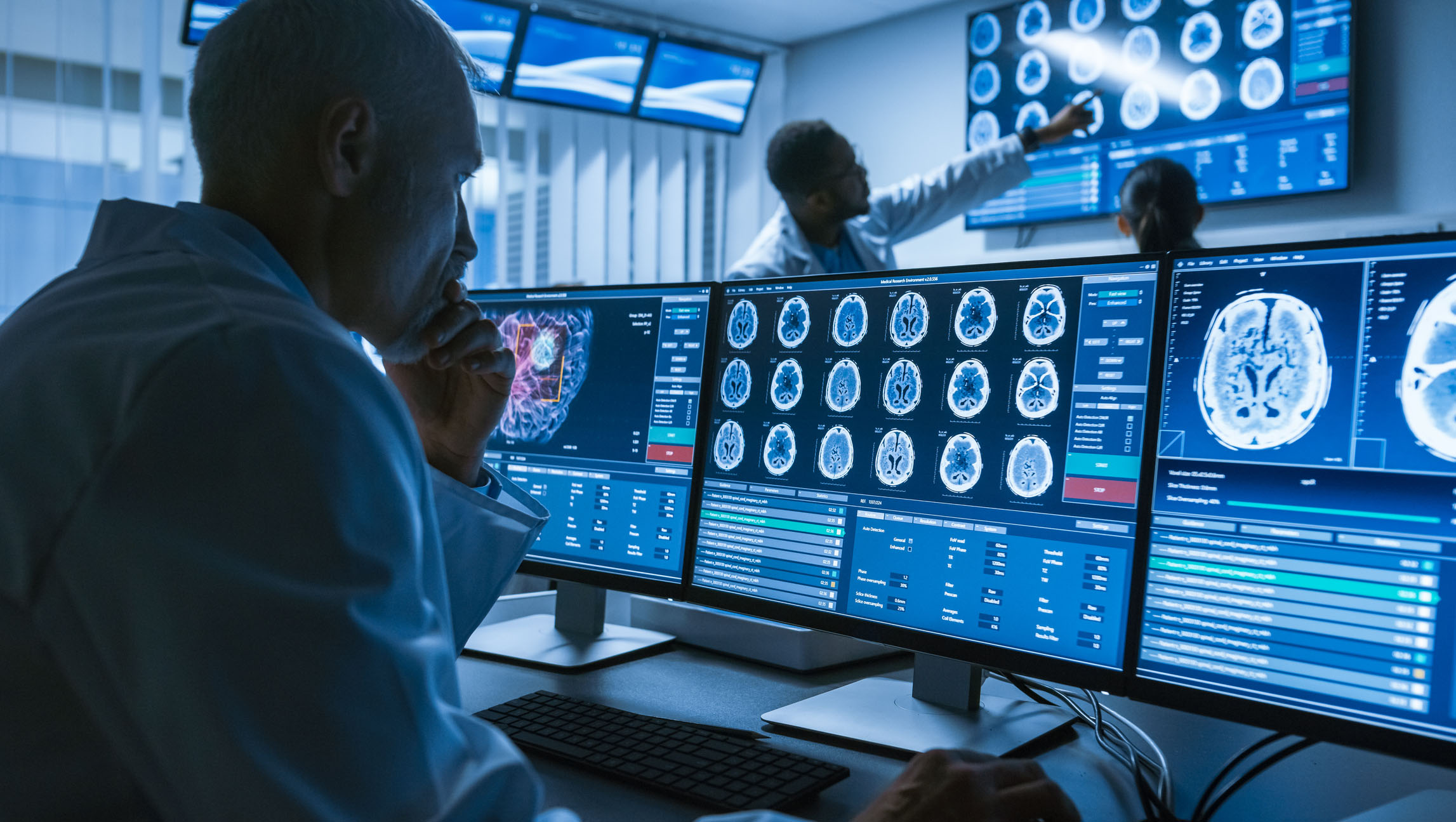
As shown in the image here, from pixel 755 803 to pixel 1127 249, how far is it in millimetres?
3050

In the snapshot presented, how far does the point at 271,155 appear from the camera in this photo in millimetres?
819

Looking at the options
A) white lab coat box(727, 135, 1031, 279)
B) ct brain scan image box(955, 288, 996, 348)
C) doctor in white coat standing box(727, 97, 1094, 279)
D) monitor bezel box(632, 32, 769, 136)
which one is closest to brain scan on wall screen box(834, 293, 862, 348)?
ct brain scan image box(955, 288, 996, 348)

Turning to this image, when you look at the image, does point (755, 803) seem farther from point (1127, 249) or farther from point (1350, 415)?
point (1127, 249)

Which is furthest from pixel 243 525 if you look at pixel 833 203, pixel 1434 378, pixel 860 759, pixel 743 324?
pixel 833 203

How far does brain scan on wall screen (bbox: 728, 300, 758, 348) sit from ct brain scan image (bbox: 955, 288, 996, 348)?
0.26 m

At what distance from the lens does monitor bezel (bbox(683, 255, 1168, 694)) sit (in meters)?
0.93

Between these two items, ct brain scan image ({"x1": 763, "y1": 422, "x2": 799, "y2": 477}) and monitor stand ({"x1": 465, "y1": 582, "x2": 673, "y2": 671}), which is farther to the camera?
monitor stand ({"x1": 465, "y1": 582, "x2": 673, "y2": 671})

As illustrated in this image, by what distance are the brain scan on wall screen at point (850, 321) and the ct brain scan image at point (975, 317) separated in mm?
110

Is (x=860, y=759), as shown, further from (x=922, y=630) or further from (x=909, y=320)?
(x=909, y=320)

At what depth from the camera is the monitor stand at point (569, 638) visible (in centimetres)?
133

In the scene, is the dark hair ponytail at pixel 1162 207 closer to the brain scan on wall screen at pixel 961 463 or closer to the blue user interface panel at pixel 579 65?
the brain scan on wall screen at pixel 961 463

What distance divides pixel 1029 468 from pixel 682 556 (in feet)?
1.45

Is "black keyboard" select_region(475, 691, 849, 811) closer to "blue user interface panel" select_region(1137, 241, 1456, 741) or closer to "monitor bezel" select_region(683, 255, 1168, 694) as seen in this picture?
"monitor bezel" select_region(683, 255, 1168, 694)

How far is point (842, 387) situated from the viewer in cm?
114
